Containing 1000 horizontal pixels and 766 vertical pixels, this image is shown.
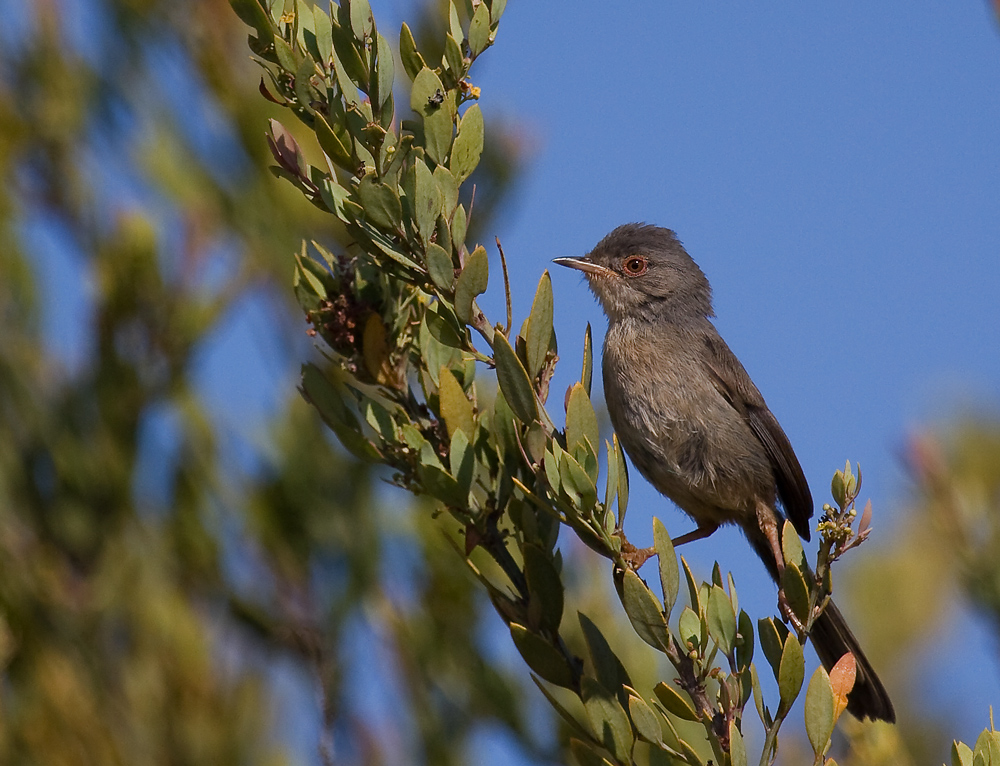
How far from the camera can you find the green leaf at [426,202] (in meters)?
2.12

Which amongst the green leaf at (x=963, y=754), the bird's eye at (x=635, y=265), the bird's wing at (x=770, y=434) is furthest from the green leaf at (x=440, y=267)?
the bird's eye at (x=635, y=265)

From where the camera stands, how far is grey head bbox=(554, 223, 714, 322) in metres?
4.73

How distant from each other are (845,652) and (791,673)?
77.1 inches

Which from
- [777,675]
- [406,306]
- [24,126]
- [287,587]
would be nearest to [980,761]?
[777,675]

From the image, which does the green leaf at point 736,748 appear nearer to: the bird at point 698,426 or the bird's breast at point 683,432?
the bird at point 698,426

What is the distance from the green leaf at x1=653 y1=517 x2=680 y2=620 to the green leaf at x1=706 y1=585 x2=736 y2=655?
72 mm

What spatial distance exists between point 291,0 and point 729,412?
2517mm

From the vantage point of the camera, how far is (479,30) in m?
2.23

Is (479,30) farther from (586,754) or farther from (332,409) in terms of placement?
(586,754)

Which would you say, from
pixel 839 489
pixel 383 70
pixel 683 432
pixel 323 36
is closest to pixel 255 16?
pixel 323 36

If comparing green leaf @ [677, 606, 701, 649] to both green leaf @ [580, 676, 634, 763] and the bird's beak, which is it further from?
the bird's beak

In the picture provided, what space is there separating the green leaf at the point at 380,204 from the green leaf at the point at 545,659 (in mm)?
820

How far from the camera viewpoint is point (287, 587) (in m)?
3.07

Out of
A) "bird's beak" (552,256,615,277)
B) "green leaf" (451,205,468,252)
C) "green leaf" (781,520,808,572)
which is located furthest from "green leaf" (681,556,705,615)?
"bird's beak" (552,256,615,277)
